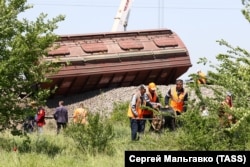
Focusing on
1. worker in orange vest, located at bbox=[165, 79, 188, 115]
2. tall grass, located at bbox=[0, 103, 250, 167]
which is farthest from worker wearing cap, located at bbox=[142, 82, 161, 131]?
tall grass, located at bbox=[0, 103, 250, 167]

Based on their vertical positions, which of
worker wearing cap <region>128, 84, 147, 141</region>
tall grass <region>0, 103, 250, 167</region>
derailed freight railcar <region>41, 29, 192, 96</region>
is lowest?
tall grass <region>0, 103, 250, 167</region>

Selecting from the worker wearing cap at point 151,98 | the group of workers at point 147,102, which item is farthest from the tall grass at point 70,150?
the worker wearing cap at point 151,98

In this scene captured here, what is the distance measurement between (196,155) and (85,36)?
1947 centimetres

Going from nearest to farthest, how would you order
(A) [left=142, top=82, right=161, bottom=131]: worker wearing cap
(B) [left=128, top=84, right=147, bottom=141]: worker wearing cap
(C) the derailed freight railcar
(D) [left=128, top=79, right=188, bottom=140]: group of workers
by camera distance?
(D) [left=128, top=79, right=188, bottom=140]: group of workers < (B) [left=128, top=84, right=147, bottom=141]: worker wearing cap < (A) [left=142, top=82, right=161, bottom=131]: worker wearing cap < (C) the derailed freight railcar

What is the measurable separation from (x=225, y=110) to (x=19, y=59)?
6008mm

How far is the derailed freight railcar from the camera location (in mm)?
23984

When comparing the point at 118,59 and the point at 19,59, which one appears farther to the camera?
the point at 118,59

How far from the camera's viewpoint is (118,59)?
2500 centimetres

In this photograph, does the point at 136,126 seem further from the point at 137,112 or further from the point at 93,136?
the point at 93,136

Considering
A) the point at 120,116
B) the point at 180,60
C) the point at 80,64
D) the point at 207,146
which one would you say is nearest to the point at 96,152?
the point at 207,146

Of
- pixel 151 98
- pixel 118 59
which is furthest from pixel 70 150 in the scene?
pixel 118 59

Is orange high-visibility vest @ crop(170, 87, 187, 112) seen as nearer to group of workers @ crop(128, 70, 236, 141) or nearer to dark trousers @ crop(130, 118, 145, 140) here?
group of workers @ crop(128, 70, 236, 141)

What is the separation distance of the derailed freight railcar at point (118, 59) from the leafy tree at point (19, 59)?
444 inches

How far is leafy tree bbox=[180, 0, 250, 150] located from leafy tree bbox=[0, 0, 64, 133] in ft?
12.6
